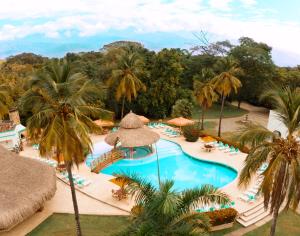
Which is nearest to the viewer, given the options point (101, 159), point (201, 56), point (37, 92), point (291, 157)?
point (291, 157)

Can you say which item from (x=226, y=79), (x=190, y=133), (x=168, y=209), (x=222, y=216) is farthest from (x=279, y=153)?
(x=226, y=79)

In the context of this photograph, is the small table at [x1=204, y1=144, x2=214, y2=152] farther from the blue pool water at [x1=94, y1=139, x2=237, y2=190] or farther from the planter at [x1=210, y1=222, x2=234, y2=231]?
the planter at [x1=210, y1=222, x2=234, y2=231]

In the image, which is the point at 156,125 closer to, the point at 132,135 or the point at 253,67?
the point at 132,135

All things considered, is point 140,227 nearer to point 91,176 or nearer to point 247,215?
point 247,215

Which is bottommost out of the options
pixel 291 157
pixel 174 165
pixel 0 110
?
pixel 174 165

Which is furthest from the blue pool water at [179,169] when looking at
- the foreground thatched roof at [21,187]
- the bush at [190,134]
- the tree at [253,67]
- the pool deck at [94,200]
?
the tree at [253,67]

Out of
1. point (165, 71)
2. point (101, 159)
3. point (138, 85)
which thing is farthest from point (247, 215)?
point (165, 71)

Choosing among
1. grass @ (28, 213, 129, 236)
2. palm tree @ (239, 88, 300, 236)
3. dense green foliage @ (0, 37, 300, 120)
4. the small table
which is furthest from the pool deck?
dense green foliage @ (0, 37, 300, 120)
